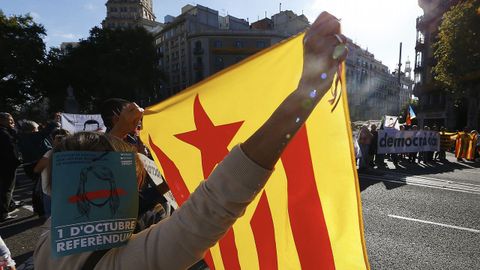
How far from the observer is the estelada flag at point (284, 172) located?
4.55ft

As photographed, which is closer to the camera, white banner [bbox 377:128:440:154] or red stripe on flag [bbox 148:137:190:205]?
red stripe on flag [bbox 148:137:190:205]

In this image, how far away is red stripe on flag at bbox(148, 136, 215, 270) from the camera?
5.97 ft

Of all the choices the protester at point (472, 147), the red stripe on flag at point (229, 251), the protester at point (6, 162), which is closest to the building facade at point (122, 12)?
the protester at point (472, 147)

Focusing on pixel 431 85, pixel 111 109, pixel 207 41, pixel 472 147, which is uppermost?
pixel 207 41

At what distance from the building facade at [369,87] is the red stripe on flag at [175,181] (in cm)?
8566

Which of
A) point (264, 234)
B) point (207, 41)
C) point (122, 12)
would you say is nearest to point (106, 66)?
point (207, 41)

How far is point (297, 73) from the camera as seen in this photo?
147 centimetres

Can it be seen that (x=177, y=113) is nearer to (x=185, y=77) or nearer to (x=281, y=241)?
(x=281, y=241)

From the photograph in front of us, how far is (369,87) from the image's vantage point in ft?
341

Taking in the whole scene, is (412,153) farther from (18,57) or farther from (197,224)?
(18,57)

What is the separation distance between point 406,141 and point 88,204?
1421 cm

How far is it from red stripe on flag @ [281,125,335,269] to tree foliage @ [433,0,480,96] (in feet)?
75.9

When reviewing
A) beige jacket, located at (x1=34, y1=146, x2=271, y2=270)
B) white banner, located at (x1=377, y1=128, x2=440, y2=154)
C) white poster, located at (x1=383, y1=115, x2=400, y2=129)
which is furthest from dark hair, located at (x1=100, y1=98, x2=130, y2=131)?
white poster, located at (x1=383, y1=115, x2=400, y2=129)

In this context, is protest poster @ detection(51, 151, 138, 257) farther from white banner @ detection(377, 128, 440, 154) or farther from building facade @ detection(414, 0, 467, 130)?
building facade @ detection(414, 0, 467, 130)
